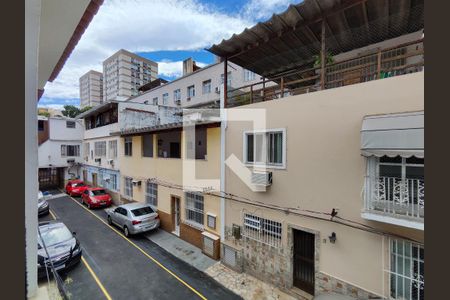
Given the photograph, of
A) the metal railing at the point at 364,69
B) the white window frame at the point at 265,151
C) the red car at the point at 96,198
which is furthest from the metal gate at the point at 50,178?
the white window frame at the point at 265,151

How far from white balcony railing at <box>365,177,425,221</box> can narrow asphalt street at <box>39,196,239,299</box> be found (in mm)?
5987

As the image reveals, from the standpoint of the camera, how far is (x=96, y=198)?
18719 mm

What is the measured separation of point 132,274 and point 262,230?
6027 mm

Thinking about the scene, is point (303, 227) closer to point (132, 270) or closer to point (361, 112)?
point (361, 112)

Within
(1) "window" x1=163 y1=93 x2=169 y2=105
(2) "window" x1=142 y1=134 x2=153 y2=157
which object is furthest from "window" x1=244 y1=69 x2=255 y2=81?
(1) "window" x1=163 y1=93 x2=169 y2=105

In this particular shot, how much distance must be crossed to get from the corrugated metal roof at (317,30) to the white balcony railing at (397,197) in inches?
212

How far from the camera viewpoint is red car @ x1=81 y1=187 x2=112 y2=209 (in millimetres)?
18441

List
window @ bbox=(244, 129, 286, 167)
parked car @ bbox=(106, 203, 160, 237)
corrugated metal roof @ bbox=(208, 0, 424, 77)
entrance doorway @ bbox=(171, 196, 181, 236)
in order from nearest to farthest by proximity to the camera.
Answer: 1. corrugated metal roof @ bbox=(208, 0, 424, 77)
2. window @ bbox=(244, 129, 286, 167)
3. parked car @ bbox=(106, 203, 160, 237)
4. entrance doorway @ bbox=(171, 196, 181, 236)

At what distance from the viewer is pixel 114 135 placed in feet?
63.4

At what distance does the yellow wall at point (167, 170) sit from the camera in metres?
10.7

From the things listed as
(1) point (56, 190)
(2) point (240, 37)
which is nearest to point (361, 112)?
(2) point (240, 37)

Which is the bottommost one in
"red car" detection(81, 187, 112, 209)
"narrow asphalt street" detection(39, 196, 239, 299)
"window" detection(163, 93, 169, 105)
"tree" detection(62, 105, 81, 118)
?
"narrow asphalt street" detection(39, 196, 239, 299)

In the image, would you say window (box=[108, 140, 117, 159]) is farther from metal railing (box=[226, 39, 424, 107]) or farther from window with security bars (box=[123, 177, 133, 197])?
metal railing (box=[226, 39, 424, 107])

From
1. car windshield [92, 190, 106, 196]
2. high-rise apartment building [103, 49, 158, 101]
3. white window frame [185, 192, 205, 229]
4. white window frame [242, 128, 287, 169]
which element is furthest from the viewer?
high-rise apartment building [103, 49, 158, 101]
